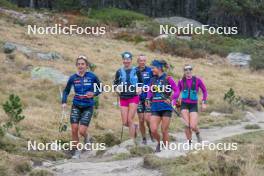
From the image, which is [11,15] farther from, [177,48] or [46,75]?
[46,75]

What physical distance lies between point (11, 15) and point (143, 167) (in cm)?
3787

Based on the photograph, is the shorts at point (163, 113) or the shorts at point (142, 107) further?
the shorts at point (142, 107)

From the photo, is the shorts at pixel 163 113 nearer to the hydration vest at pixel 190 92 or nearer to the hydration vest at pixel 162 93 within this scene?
the hydration vest at pixel 162 93

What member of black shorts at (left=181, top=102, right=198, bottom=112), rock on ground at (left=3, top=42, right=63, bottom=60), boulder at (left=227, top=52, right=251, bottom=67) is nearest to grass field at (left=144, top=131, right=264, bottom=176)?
black shorts at (left=181, top=102, right=198, bottom=112)

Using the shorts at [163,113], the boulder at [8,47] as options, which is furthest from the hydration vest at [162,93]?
the boulder at [8,47]

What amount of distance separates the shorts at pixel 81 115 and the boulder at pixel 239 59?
106ft

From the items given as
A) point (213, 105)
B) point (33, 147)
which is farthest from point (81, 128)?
point (213, 105)

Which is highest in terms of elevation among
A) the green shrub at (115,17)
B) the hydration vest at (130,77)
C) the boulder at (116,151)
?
the green shrub at (115,17)

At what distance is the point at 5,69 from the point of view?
23125mm

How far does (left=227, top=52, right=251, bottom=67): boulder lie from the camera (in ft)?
140

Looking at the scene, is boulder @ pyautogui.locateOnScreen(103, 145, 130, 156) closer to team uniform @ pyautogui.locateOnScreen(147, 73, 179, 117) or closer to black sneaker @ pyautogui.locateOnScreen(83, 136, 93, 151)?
black sneaker @ pyautogui.locateOnScreen(83, 136, 93, 151)

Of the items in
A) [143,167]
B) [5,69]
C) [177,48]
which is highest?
[177,48]

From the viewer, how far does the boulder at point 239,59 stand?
140 ft

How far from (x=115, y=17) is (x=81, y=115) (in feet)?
147
